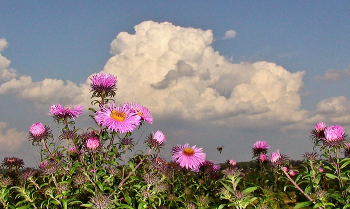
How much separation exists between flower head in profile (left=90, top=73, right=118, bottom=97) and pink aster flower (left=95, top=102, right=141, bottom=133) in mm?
219

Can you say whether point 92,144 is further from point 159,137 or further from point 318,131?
point 318,131

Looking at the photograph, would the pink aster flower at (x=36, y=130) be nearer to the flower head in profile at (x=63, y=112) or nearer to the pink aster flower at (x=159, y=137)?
the flower head in profile at (x=63, y=112)

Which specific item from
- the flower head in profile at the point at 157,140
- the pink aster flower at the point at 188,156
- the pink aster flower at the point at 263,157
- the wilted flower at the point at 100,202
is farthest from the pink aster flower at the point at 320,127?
the wilted flower at the point at 100,202

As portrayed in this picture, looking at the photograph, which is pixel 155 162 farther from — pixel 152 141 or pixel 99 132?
pixel 99 132

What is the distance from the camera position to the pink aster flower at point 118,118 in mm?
4562

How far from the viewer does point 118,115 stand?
471cm

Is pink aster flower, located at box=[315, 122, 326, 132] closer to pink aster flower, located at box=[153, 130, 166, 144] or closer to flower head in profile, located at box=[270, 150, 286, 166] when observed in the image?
flower head in profile, located at box=[270, 150, 286, 166]

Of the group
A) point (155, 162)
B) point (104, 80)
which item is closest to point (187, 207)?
point (155, 162)

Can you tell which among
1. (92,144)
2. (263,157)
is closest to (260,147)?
(263,157)

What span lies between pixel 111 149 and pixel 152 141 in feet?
3.00

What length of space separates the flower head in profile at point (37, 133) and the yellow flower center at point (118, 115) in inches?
43.3

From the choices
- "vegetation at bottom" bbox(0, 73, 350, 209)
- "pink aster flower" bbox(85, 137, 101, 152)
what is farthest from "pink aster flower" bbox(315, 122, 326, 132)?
"pink aster flower" bbox(85, 137, 101, 152)

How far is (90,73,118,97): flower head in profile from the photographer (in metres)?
4.92

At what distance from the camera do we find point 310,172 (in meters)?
5.27
